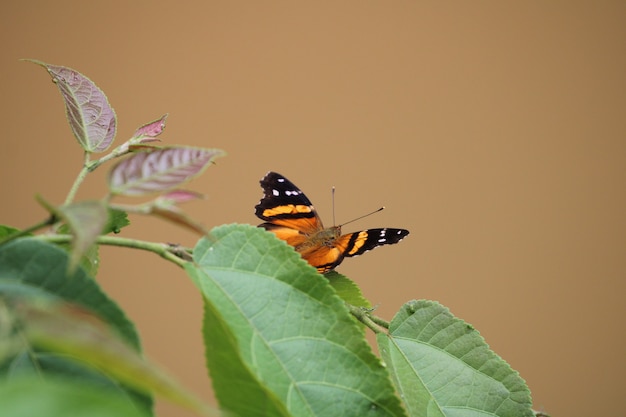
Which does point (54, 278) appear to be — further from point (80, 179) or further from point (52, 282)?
point (80, 179)

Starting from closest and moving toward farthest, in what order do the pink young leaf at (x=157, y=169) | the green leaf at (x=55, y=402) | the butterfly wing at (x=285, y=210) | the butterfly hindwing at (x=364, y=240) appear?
the green leaf at (x=55, y=402), the pink young leaf at (x=157, y=169), the butterfly hindwing at (x=364, y=240), the butterfly wing at (x=285, y=210)

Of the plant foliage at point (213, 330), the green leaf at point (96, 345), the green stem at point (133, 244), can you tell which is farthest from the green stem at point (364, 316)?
the green leaf at point (96, 345)

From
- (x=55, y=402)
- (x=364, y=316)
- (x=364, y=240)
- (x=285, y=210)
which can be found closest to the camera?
(x=55, y=402)

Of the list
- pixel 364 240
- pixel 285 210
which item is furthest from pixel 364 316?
pixel 285 210

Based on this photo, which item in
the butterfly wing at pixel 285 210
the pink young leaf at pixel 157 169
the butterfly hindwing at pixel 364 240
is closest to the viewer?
the pink young leaf at pixel 157 169

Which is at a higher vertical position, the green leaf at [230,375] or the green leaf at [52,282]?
the green leaf at [52,282]

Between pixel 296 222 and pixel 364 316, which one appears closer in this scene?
pixel 364 316

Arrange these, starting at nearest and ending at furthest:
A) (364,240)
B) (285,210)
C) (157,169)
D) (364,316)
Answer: (157,169) → (364,316) → (364,240) → (285,210)

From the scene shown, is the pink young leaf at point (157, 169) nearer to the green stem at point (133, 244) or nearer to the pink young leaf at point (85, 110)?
the green stem at point (133, 244)
